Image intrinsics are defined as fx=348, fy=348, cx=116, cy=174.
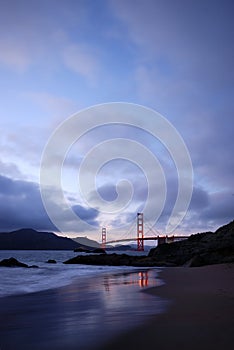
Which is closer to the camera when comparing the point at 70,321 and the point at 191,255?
the point at 70,321

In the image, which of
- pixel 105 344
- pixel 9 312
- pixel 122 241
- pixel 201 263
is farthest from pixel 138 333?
pixel 122 241

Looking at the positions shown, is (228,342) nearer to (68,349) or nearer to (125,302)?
(68,349)

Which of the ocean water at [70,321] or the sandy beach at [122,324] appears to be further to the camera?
the ocean water at [70,321]

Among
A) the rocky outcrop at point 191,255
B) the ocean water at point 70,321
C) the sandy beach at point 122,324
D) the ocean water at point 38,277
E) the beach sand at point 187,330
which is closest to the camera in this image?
the beach sand at point 187,330

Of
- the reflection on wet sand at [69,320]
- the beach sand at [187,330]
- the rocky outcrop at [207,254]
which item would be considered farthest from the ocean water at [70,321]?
the rocky outcrop at [207,254]

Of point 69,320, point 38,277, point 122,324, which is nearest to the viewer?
point 122,324

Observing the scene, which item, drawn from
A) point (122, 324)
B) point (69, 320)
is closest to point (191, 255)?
point (69, 320)

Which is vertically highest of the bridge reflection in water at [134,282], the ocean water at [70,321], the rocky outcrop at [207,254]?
the rocky outcrop at [207,254]

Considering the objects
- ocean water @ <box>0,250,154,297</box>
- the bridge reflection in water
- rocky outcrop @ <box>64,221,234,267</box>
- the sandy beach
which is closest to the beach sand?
the sandy beach

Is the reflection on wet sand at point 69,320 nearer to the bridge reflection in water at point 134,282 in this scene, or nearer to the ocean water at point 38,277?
the bridge reflection in water at point 134,282

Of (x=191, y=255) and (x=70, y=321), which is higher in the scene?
(x=191, y=255)

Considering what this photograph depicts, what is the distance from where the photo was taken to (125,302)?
340 inches

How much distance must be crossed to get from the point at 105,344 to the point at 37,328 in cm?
173

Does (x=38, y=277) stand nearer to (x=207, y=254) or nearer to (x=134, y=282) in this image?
(x=134, y=282)
